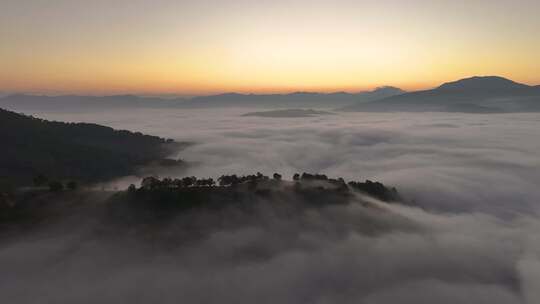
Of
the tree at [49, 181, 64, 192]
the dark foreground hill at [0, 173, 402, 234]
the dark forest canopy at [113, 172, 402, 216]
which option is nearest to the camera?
the dark foreground hill at [0, 173, 402, 234]

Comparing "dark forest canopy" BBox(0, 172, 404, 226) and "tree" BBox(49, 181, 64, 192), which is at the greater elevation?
"tree" BBox(49, 181, 64, 192)

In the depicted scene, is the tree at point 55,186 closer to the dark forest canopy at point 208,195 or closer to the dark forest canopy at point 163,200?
the dark forest canopy at point 163,200

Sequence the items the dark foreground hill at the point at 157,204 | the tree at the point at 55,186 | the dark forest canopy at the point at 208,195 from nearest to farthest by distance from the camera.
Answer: the dark foreground hill at the point at 157,204 → the dark forest canopy at the point at 208,195 → the tree at the point at 55,186

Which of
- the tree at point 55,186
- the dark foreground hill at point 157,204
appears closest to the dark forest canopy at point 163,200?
the dark foreground hill at point 157,204

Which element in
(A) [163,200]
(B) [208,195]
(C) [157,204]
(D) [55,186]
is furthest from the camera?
(B) [208,195]

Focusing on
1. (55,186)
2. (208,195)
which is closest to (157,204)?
(208,195)

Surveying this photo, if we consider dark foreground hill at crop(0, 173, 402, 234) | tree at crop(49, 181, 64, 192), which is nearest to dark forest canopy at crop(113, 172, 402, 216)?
dark foreground hill at crop(0, 173, 402, 234)

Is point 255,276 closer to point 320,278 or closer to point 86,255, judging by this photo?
point 320,278

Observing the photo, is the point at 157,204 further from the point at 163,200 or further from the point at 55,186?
the point at 55,186

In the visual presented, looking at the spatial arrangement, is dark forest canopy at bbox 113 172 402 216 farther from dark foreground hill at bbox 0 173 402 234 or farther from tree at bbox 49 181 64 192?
tree at bbox 49 181 64 192

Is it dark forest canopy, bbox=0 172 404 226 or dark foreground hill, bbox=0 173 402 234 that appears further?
dark forest canopy, bbox=0 172 404 226

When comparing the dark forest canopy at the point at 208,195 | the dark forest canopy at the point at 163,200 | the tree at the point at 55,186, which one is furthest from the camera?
the tree at the point at 55,186

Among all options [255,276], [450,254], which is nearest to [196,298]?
[255,276]
